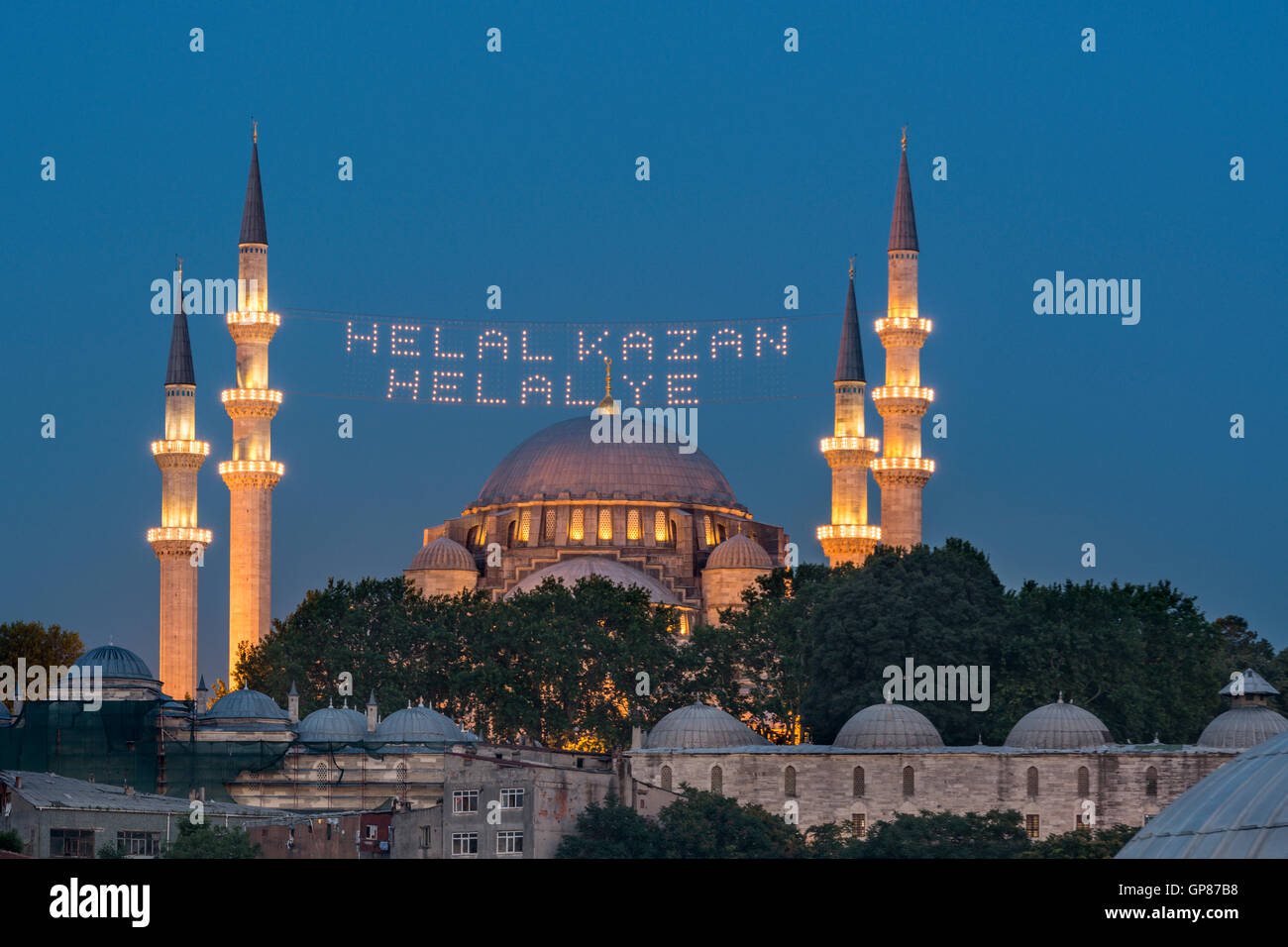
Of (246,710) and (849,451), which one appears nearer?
(246,710)

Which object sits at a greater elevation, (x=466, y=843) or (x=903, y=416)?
(x=903, y=416)

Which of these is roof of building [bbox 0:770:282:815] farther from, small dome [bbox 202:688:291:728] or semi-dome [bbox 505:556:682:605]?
semi-dome [bbox 505:556:682:605]

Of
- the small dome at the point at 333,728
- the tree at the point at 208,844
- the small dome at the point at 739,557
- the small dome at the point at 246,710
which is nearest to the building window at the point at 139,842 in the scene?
the tree at the point at 208,844

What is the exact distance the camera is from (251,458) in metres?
72.6

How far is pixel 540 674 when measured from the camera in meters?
66.4

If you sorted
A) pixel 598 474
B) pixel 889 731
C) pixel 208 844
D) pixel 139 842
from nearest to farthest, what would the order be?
pixel 208 844
pixel 139 842
pixel 889 731
pixel 598 474

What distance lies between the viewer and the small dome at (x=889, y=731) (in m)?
54.9

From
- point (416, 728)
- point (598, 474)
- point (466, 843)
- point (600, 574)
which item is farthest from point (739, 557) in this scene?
point (466, 843)

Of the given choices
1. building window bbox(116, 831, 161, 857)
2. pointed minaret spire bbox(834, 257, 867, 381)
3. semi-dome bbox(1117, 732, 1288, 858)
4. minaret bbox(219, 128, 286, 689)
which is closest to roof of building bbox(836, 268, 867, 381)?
pointed minaret spire bbox(834, 257, 867, 381)

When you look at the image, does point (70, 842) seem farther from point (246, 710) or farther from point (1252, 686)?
point (1252, 686)

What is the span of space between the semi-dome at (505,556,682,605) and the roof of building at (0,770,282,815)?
32.2m

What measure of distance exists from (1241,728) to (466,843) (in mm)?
19806
